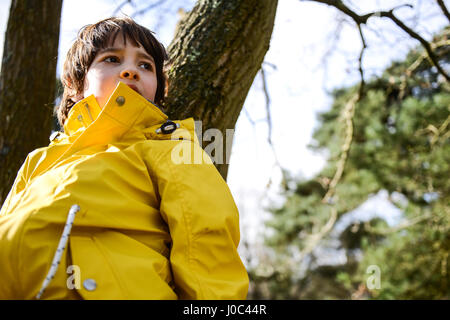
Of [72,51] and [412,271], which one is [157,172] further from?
[412,271]

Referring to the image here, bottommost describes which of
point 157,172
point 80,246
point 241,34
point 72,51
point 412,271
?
point 412,271

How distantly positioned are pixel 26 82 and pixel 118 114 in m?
1.00

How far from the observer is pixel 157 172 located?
4.32 feet

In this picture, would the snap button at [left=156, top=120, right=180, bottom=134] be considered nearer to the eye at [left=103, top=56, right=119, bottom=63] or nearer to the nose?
the nose

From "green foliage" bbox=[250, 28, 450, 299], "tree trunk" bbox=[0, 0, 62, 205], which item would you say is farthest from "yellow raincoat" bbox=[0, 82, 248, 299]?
"green foliage" bbox=[250, 28, 450, 299]

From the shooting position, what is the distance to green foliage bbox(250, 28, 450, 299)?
524 cm

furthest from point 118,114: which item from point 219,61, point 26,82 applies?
point 26,82

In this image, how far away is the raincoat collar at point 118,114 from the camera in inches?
55.4

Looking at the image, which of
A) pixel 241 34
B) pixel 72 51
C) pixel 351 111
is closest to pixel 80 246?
pixel 72 51

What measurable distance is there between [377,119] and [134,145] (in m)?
9.29

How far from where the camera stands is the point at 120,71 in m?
1.58

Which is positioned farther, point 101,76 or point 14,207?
point 101,76

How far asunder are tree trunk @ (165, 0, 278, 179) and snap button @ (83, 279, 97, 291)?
0.98 m

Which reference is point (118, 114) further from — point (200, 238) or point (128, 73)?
point (200, 238)
